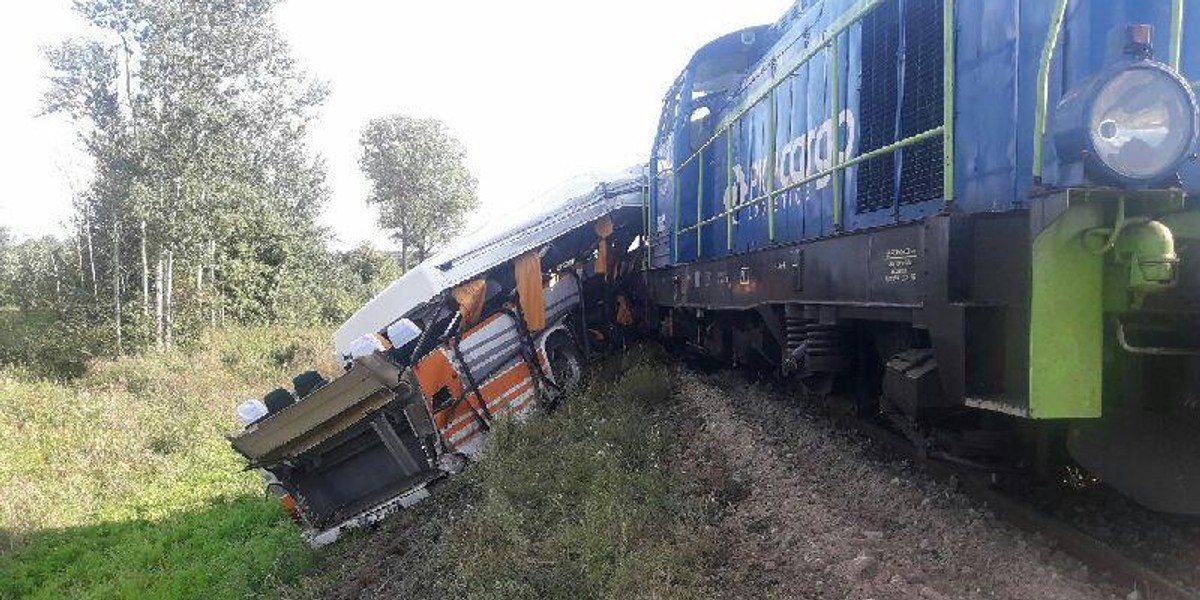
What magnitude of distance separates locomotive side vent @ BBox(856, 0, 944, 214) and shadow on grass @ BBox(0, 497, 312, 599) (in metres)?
5.57

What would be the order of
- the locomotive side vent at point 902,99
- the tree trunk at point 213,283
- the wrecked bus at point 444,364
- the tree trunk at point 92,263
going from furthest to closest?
the tree trunk at point 213,283 < the tree trunk at point 92,263 < the wrecked bus at point 444,364 < the locomotive side vent at point 902,99

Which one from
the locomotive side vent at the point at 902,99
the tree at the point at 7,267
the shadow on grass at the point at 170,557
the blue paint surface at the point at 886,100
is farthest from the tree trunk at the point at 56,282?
the locomotive side vent at the point at 902,99

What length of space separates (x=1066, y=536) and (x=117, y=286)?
22675 millimetres

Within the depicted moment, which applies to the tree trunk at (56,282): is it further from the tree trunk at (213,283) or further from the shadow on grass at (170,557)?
the shadow on grass at (170,557)

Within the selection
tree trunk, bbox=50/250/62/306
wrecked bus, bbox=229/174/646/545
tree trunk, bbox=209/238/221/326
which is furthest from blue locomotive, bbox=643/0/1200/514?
tree trunk, bbox=50/250/62/306

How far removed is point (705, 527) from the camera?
14.5 feet

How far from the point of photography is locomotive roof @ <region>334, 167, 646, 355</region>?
382 inches

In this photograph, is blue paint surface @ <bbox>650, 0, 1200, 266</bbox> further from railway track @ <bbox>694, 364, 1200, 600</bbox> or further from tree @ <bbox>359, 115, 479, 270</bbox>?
tree @ <bbox>359, 115, 479, 270</bbox>

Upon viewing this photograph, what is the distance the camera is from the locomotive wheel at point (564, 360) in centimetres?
1083

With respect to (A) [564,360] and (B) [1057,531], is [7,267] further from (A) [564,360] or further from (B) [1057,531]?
(B) [1057,531]

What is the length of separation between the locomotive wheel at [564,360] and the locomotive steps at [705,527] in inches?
114

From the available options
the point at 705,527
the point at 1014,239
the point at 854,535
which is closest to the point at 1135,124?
the point at 1014,239

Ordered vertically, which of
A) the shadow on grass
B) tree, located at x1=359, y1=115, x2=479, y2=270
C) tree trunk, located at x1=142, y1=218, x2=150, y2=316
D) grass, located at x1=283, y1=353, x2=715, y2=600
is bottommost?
the shadow on grass

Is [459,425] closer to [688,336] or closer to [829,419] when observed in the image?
[688,336]
